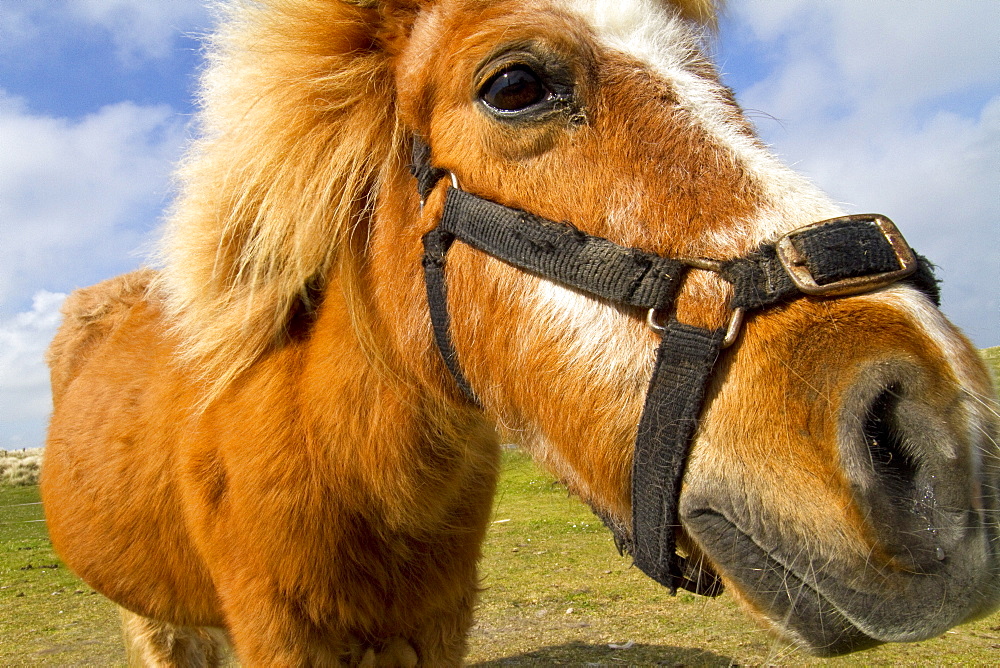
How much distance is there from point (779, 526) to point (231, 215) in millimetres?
1866

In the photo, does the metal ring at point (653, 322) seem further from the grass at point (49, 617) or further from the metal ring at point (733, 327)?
the grass at point (49, 617)

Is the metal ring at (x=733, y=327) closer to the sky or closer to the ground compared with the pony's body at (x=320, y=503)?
closer to the sky

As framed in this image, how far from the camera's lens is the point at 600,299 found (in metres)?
1.42

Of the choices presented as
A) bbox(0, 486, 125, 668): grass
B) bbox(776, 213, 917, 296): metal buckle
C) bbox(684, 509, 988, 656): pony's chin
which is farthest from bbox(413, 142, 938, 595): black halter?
bbox(0, 486, 125, 668): grass

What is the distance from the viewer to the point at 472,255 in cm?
166

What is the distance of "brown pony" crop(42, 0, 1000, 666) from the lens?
3.71ft

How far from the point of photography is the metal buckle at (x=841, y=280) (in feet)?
3.86

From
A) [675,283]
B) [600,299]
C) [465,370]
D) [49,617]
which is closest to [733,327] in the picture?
[675,283]

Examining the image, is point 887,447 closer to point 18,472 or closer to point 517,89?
point 517,89

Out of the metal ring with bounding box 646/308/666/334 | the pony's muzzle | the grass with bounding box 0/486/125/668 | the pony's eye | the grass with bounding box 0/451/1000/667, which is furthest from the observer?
the grass with bounding box 0/486/125/668

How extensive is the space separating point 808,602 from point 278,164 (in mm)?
1872

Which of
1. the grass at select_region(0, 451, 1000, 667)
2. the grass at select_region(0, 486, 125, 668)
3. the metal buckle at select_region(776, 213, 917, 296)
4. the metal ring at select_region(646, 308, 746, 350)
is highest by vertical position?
the metal buckle at select_region(776, 213, 917, 296)

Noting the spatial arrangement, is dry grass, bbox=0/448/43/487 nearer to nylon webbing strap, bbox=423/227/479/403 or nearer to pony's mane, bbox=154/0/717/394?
pony's mane, bbox=154/0/717/394

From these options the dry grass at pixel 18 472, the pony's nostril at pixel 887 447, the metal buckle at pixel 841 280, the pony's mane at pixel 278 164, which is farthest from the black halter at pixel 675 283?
the dry grass at pixel 18 472
